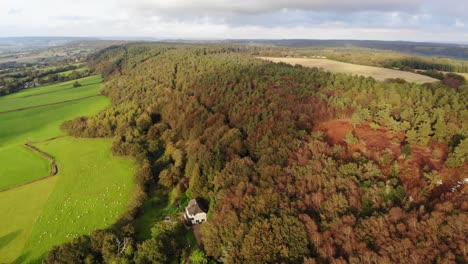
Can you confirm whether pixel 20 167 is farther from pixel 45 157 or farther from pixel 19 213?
pixel 19 213

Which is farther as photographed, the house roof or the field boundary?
the field boundary

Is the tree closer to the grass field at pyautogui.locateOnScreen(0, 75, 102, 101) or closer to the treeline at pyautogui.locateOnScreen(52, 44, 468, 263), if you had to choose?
the treeline at pyautogui.locateOnScreen(52, 44, 468, 263)

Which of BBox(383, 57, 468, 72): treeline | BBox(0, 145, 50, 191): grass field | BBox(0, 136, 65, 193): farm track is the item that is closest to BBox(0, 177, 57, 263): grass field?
BBox(0, 136, 65, 193): farm track

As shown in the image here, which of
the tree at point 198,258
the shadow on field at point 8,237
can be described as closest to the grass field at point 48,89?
the shadow on field at point 8,237

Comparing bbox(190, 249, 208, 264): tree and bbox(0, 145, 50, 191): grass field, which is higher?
bbox(190, 249, 208, 264): tree

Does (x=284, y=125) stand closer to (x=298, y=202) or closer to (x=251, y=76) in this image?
(x=298, y=202)

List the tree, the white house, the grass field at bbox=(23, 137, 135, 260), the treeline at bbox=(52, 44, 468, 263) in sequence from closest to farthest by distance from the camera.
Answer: the treeline at bbox=(52, 44, 468, 263), the tree, the grass field at bbox=(23, 137, 135, 260), the white house
